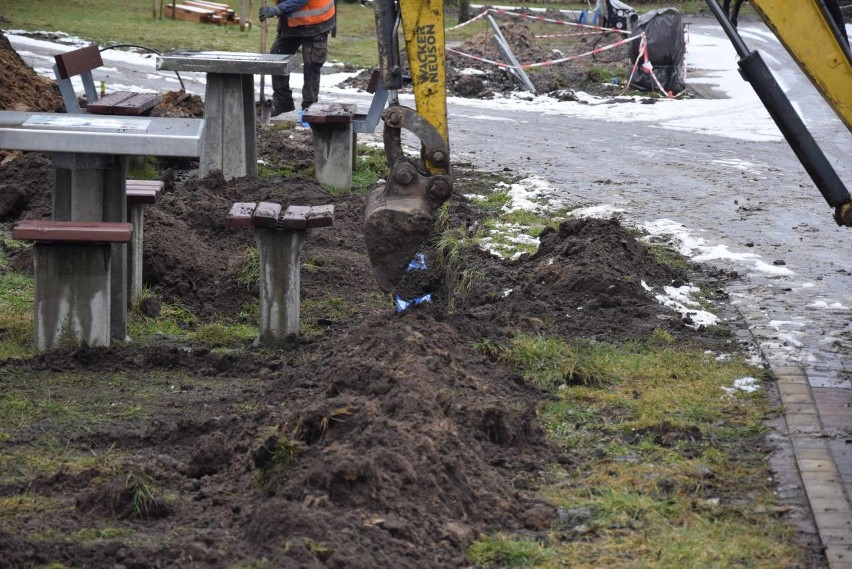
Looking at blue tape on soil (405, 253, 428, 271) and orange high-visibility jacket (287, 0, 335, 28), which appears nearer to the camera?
blue tape on soil (405, 253, 428, 271)

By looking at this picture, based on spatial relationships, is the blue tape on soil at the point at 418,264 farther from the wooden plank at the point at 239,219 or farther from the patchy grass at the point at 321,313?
the wooden plank at the point at 239,219

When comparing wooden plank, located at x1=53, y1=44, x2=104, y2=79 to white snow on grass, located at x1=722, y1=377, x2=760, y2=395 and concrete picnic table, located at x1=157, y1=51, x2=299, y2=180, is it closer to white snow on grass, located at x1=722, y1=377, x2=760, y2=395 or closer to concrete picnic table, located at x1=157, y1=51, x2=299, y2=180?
concrete picnic table, located at x1=157, y1=51, x2=299, y2=180

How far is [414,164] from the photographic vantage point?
632cm

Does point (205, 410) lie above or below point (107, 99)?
below

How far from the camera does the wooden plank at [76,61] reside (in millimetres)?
9656

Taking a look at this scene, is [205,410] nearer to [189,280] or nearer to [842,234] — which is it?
[189,280]

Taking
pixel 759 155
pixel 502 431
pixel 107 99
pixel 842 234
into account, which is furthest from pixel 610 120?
pixel 502 431

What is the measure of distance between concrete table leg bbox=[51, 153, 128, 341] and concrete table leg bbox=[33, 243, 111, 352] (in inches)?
17.1

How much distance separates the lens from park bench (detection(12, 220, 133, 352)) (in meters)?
6.07

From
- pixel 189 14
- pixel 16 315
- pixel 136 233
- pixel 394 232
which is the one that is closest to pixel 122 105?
pixel 136 233

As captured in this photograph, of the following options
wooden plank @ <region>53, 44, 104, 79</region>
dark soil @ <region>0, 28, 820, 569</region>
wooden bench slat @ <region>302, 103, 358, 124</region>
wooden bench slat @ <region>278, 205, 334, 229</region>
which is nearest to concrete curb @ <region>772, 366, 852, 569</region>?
dark soil @ <region>0, 28, 820, 569</region>

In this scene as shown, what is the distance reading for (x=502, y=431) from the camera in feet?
16.3

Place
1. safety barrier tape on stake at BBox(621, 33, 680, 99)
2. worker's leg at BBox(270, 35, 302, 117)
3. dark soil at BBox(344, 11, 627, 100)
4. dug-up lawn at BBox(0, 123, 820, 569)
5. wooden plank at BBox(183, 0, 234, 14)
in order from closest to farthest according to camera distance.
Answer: dug-up lawn at BBox(0, 123, 820, 569) → worker's leg at BBox(270, 35, 302, 117) → dark soil at BBox(344, 11, 627, 100) → safety barrier tape on stake at BBox(621, 33, 680, 99) → wooden plank at BBox(183, 0, 234, 14)

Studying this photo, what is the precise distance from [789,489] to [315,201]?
18.8 ft
